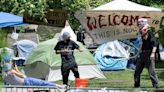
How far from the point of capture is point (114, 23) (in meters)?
14.7

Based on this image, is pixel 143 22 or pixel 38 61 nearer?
pixel 143 22

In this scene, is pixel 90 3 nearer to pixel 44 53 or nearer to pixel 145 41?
pixel 44 53

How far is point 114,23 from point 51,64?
2433 mm

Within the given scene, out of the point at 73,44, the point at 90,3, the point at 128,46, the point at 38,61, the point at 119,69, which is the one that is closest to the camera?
the point at 73,44

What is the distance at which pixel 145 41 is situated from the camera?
1209cm

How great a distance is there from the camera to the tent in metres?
16.0

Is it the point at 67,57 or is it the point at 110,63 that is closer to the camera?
the point at 67,57

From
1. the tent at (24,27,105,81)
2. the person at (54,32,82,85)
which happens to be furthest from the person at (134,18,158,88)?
the tent at (24,27,105,81)

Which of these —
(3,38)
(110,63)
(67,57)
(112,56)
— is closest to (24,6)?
(112,56)

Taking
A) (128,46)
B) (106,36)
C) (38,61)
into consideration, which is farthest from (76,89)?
(128,46)

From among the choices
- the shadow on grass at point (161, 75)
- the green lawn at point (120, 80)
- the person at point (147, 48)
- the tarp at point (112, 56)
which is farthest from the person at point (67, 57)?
the tarp at point (112, 56)

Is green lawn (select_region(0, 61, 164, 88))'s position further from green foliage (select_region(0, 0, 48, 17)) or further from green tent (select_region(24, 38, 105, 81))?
green foliage (select_region(0, 0, 48, 17))

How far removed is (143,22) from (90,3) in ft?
64.7

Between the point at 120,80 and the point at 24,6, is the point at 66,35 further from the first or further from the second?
the point at 24,6
